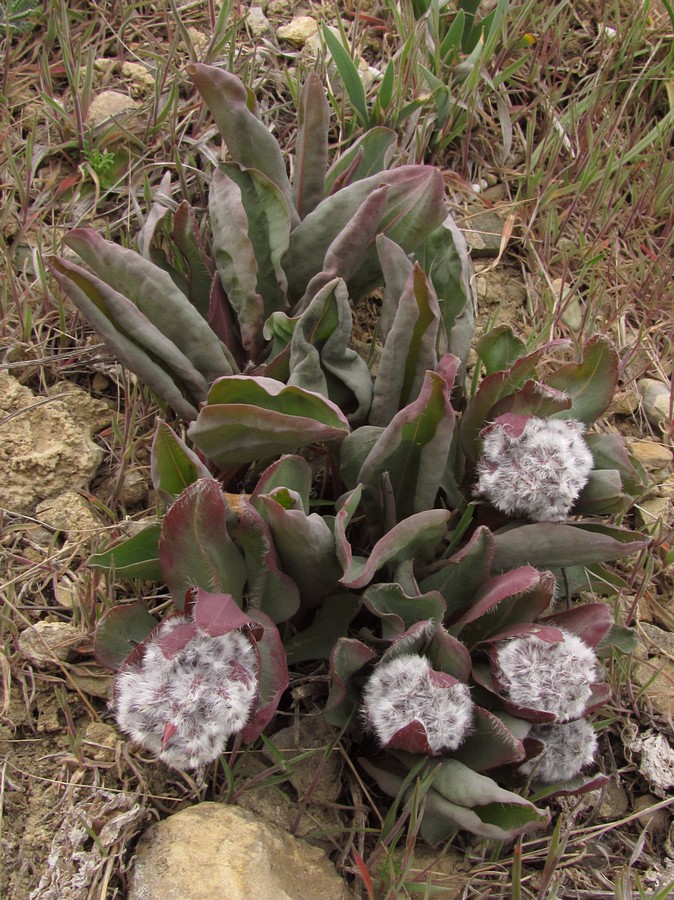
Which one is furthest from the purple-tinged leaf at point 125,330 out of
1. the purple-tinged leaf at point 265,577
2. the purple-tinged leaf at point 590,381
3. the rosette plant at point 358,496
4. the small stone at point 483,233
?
the small stone at point 483,233

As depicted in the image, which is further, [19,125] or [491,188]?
[491,188]

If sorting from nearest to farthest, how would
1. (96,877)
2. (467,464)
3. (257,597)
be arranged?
(96,877) < (257,597) < (467,464)

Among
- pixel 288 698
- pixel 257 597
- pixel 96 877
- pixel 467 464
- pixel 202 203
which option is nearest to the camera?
pixel 96 877

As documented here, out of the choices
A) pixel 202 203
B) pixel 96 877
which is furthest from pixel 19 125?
pixel 96 877

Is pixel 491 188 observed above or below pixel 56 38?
below

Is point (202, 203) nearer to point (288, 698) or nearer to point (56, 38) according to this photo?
point (56, 38)

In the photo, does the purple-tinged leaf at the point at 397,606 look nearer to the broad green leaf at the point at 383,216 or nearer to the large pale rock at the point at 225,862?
the large pale rock at the point at 225,862

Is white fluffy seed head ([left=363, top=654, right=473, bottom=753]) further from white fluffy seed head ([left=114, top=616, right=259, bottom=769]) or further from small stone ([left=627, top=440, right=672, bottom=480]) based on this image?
small stone ([left=627, top=440, right=672, bottom=480])

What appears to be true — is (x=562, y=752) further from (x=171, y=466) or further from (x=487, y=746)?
(x=171, y=466)
